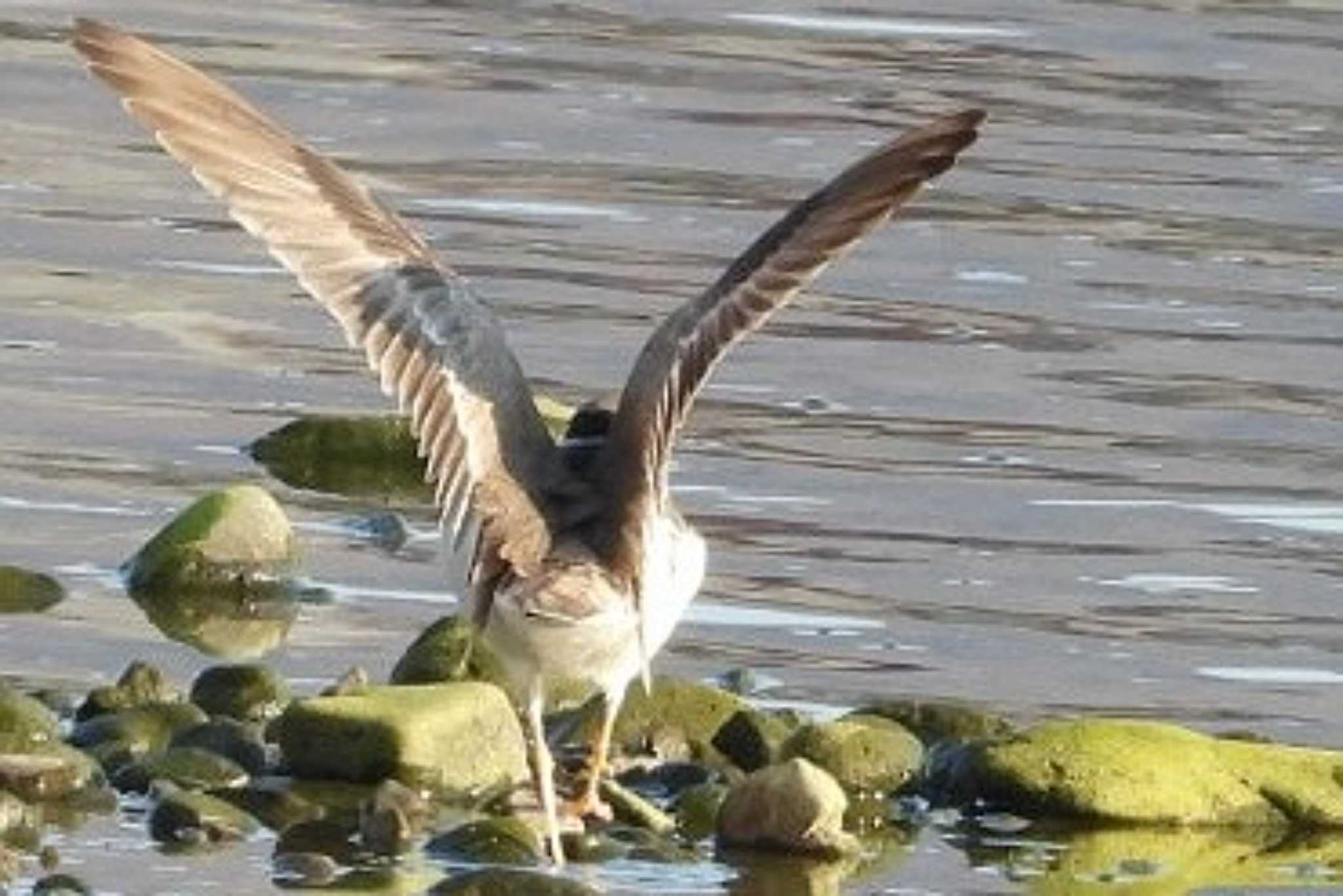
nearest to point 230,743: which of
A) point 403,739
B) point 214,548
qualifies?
point 403,739

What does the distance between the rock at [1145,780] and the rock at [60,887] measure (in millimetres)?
2121

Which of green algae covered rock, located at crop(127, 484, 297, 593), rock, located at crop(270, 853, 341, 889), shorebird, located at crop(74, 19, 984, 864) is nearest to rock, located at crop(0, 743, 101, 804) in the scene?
rock, located at crop(270, 853, 341, 889)

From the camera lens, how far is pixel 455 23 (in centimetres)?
2345

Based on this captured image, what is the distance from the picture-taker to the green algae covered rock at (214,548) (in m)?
12.2

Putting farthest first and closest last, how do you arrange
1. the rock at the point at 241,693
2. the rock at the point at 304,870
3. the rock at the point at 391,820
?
1. the rock at the point at 241,693
2. the rock at the point at 391,820
3. the rock at the point at 304,870

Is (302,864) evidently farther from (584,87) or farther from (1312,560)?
(584,87)

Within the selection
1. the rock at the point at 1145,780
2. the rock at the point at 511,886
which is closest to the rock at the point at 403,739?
the rock at the point at 511,886

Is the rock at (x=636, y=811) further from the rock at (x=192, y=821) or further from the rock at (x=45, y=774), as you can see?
the rock at (x=45, y=774)

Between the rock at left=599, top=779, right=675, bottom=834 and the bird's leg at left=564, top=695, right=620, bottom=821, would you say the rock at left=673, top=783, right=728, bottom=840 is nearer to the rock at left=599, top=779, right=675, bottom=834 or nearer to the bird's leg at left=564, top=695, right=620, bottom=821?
the rock at left=599, top=779, right=675, bottom=834

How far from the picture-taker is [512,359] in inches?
404

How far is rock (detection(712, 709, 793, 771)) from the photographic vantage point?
1073cm

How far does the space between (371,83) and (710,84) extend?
1563 mm

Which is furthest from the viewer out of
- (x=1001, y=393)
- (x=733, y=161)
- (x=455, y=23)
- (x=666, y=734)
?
(x=455, y=23)

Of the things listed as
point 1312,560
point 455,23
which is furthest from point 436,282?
point 455,23
